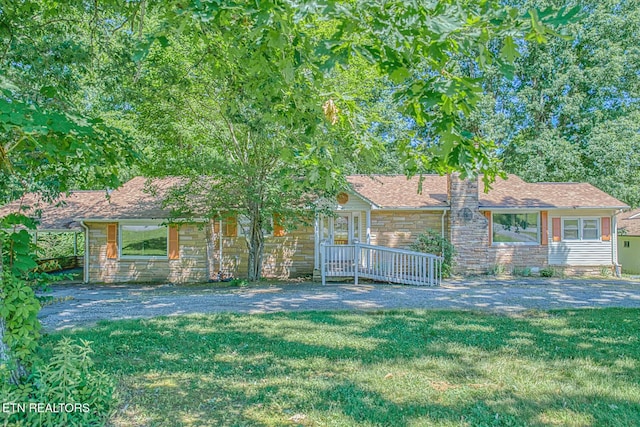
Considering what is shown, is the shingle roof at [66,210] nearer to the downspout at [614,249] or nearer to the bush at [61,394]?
the bush at [61,394]

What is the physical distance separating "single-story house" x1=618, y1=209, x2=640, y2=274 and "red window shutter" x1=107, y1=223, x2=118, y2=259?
2239 cm

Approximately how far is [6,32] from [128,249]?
10.8 m

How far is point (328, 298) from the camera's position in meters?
10.0

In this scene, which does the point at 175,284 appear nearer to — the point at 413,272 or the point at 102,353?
the point at 413,272

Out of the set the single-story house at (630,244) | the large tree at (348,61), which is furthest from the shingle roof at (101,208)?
the single-story house at (630,244)

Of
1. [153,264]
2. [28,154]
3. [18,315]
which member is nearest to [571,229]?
[153,264]

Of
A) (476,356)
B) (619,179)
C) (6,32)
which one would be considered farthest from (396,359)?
(619,179)

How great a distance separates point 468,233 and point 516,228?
2.38m

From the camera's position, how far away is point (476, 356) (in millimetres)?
5180

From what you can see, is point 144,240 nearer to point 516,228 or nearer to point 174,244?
point 174,244

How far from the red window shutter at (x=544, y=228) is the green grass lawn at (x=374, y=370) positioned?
838 cm

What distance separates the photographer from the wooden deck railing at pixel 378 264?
1255cm

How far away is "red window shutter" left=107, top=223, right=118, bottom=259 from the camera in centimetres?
1459

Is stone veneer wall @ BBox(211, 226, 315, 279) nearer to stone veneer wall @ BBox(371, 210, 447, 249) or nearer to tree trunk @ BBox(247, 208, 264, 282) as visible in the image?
tree trunk @ BBox(247, 208, 264, 282)
